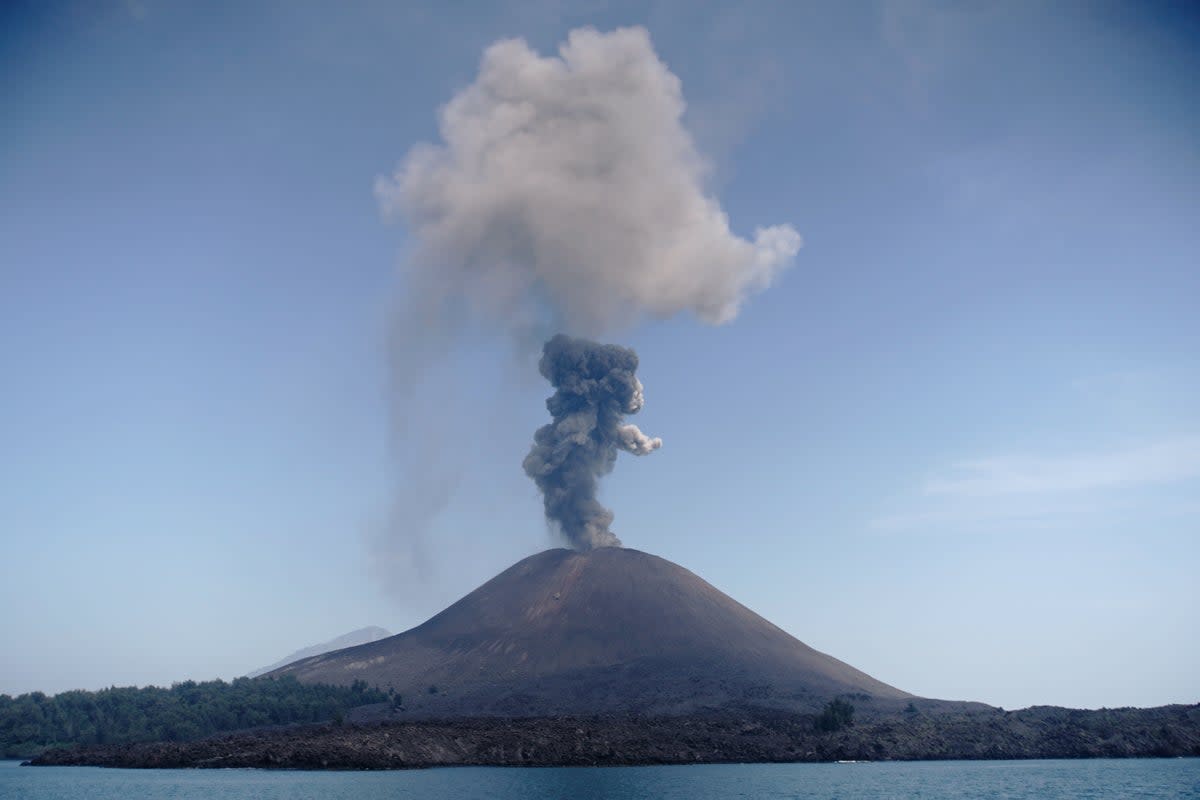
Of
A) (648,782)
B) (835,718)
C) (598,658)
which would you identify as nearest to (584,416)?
(598,658)

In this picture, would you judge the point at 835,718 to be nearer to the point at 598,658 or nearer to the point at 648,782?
the point at 648,782

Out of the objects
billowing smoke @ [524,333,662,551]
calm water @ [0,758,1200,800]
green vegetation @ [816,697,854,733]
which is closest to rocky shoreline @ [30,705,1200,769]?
green vegetation @ [816,697,854,733]

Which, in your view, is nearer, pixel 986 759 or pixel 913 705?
Answer: pixel 986 759

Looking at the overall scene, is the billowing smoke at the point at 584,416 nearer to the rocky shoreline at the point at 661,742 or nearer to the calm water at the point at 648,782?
the rocky shoreline at the point at 661,742

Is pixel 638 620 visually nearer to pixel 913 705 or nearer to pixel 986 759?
pixel 913 705

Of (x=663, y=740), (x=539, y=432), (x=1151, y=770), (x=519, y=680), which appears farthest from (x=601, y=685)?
(x=1151, y=770)

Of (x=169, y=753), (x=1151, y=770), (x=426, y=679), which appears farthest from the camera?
(x=426, y=679)
